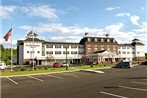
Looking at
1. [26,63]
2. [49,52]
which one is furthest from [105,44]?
[26,63]

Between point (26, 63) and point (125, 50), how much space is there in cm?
4918

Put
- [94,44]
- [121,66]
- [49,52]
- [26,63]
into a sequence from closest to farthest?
[121,66], [26,63], [49,52], [94,44]

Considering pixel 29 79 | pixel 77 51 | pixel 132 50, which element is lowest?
pixel 29 79

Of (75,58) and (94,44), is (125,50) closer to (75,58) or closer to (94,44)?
(94,44)

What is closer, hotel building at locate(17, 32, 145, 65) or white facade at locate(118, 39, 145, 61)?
hotel building at locate(17, 32, 145, 65)

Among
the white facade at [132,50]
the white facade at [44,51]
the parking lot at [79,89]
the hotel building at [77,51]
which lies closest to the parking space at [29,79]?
the parking lot at [79,89]

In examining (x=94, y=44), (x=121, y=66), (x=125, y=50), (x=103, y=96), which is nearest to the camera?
(x=103, y=96)

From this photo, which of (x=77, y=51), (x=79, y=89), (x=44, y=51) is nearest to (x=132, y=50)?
(x=77, y=51)

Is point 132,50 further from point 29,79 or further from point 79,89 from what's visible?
point 79,89

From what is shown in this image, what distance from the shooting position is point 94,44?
9962 centimetres

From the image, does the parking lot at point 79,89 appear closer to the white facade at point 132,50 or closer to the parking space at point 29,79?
the parking space at point 29,79

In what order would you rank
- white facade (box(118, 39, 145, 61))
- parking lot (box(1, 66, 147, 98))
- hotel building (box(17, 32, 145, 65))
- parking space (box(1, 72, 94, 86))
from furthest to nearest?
white facade (box(118, 39, 145, 61)) → hotel building (box(17, 32, 145, 65)) → parking space (box(1, 72, 94, 86)) → parking lot (box(1, 66, 147, 98))

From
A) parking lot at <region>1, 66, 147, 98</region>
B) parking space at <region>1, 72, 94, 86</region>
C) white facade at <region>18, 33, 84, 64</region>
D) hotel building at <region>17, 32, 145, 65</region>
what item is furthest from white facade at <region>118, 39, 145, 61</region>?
parking lot at <region>1, 66, 147, 98</region>

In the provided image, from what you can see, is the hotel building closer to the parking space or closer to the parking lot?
the parking space
